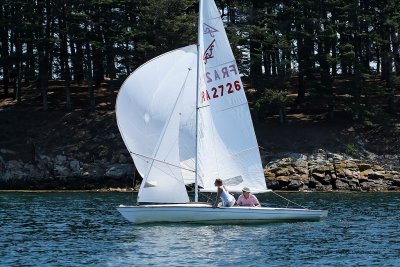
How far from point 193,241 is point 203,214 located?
12.3 feet

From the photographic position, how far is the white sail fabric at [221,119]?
34.0 m

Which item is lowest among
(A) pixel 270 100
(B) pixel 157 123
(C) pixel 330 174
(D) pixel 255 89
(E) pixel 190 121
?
(C) pixel 330 174

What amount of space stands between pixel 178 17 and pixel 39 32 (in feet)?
50.1

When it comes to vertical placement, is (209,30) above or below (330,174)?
above

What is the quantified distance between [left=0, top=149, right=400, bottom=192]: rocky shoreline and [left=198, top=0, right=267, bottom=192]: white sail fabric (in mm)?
22530

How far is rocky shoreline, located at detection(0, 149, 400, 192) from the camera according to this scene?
57.2 metres

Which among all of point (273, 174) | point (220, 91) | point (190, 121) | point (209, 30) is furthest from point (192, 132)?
point (273, 174)

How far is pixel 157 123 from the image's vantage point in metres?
33.4

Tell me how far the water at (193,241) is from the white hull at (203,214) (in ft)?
1.09

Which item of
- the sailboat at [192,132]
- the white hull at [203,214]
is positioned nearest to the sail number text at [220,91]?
the sailboat at [192,132]

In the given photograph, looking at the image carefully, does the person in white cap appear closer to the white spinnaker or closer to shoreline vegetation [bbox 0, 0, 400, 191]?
the white spinnaker

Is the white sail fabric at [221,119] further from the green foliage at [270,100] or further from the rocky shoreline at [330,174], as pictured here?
the green foliage at [270,100]

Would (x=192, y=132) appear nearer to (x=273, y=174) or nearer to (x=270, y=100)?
(x=273, y=174)

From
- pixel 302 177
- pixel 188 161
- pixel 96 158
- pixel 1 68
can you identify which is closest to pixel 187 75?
pixel 188 161
